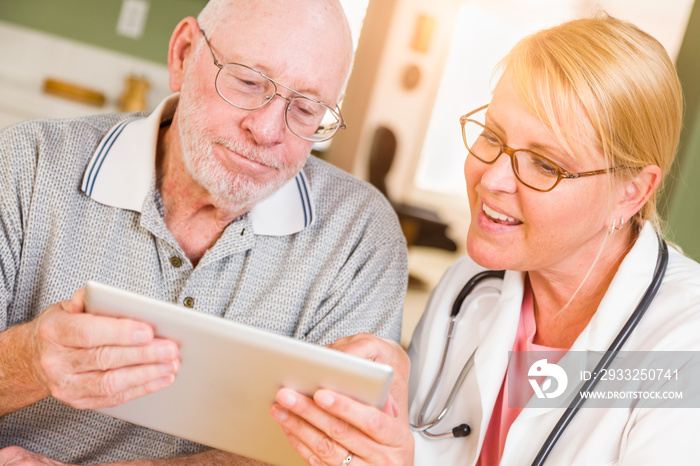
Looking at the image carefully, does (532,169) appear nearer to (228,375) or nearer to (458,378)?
(458,378)

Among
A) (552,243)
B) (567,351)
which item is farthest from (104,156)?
(567,351)

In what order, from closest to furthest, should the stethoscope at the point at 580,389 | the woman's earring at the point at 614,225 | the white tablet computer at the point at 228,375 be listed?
the white tablet computer at the point at 228,375 < the stethoscope at the point at 580,389 < the woman's earring at the point at 614,225

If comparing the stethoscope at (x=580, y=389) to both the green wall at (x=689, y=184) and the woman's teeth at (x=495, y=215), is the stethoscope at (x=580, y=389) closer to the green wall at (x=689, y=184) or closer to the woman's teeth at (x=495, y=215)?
the woman's teeth at (x=495, y=215)

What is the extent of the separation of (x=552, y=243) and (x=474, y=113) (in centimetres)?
34

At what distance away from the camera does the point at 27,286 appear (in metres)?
1.35

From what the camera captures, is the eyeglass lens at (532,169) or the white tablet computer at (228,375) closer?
the white tablet computer at (228,375)

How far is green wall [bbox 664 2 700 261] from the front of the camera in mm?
2059

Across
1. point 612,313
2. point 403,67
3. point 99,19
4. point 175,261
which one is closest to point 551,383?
point 612,313

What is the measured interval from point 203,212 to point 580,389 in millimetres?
861

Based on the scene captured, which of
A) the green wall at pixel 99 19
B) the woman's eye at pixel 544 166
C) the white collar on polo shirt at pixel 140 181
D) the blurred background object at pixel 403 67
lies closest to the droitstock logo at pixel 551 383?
the woman's eye at pixel 544 166

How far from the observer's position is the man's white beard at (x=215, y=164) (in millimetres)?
1379

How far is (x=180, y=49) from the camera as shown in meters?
1.50

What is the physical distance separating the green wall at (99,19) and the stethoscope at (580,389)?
3.11m

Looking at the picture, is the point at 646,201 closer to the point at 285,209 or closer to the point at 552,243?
the point at 552,243
